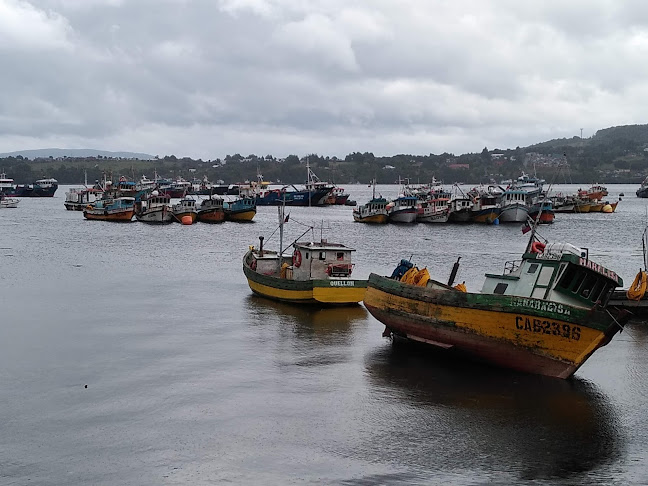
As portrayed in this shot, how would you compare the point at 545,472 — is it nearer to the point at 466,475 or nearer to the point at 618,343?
the point at 466,475

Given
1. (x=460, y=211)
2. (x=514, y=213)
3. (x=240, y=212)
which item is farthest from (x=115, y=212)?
(x=514, y=213)

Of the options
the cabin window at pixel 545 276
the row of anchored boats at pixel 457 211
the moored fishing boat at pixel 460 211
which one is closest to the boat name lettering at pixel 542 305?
the cabin window at pixel 545 276

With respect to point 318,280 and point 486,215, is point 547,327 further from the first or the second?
point 486,215

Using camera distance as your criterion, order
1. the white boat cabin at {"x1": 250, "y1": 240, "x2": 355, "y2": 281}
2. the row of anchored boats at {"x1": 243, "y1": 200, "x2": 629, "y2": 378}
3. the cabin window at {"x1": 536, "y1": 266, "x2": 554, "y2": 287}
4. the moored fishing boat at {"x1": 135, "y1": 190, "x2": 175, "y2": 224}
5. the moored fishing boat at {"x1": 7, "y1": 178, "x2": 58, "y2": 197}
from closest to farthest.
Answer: the row of anchored boats at {"x1": 243, "y1": 200, "x2": 629, "y2": 378} < the cabin window at {"x1": 536, "y1": 266, "x2": 554, "y2": 287} < the white boat cabin at {"x1": 250, "y1": 240, "x2": 355, "y2": 281} < the moored fishing boat at {"x1": 135, "y1": 190, "x2": 175, "y2": 224} < the moored fishing boat at {"x1": 7, "y1": 178, "x2": 58, "y2": 197}

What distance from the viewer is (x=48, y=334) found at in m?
29.1

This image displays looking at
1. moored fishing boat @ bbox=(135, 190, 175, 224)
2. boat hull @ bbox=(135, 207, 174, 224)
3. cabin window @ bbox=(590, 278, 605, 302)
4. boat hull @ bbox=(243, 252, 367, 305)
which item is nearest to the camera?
cabin window @ bbox=(590, 278, 605, 302)

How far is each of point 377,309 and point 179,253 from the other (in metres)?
36.0

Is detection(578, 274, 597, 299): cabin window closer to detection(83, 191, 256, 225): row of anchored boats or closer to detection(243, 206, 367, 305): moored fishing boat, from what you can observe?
detection(243, 206, 367, 305): moored fishing boat

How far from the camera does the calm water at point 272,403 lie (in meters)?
16.6

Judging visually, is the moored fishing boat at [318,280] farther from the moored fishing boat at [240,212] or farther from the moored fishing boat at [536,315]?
the moored fishing boat at [240,212]

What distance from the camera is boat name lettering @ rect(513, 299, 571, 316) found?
72.8ft

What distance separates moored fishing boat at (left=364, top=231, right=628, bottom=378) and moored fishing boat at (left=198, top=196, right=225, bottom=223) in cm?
7517

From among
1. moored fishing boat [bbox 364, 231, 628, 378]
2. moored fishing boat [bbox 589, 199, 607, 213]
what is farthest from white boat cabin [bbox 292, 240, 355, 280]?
moored fishing boat [bbox 589, 199, 607, 213]

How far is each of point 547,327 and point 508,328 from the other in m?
1.18
